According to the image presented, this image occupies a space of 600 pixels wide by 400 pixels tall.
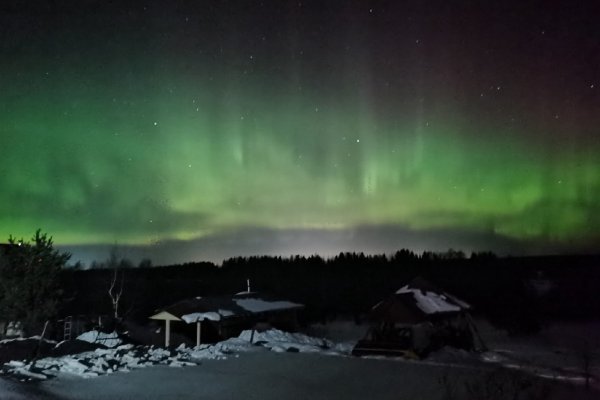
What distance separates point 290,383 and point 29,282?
12.4 m

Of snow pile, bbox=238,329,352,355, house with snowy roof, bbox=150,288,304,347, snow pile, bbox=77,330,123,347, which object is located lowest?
snow pile, bbox=238,329,352,355

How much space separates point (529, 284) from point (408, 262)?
12693mm

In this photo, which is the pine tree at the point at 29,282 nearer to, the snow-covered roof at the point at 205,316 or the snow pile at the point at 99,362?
the snow pile at the point at 99,362

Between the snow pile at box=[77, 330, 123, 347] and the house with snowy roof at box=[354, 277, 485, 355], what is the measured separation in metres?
12.1

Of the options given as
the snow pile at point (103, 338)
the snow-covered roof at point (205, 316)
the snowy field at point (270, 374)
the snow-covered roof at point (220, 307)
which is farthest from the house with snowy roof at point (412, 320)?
the snow pile at point (103, 338)

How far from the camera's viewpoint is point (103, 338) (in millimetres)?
31016

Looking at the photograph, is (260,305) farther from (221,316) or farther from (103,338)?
(103,338)

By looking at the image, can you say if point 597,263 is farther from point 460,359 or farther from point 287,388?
point 287,388

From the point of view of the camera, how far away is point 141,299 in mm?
56969

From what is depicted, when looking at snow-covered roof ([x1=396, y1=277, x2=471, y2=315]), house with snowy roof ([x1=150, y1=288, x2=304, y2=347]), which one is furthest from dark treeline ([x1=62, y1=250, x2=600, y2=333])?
snow-covered roof ([x1=396, y1=277, x2=471, y2=315])

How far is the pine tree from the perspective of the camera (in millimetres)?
25547

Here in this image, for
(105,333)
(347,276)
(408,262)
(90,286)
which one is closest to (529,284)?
(408,262)

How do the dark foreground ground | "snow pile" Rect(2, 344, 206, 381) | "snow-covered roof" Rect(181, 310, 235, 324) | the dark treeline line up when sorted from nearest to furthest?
the dark foreground ground < "snow pile" Rect(2, 344, 206, 381) < "snow-covered roof" Rect(181, 310, 235, 324) < the dark treeline

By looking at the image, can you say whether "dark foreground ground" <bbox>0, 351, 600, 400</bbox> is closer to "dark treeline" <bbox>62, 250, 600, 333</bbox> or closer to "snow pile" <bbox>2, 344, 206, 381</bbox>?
"snow pile" <bbox>2, 344, 206, 381</bbox>
